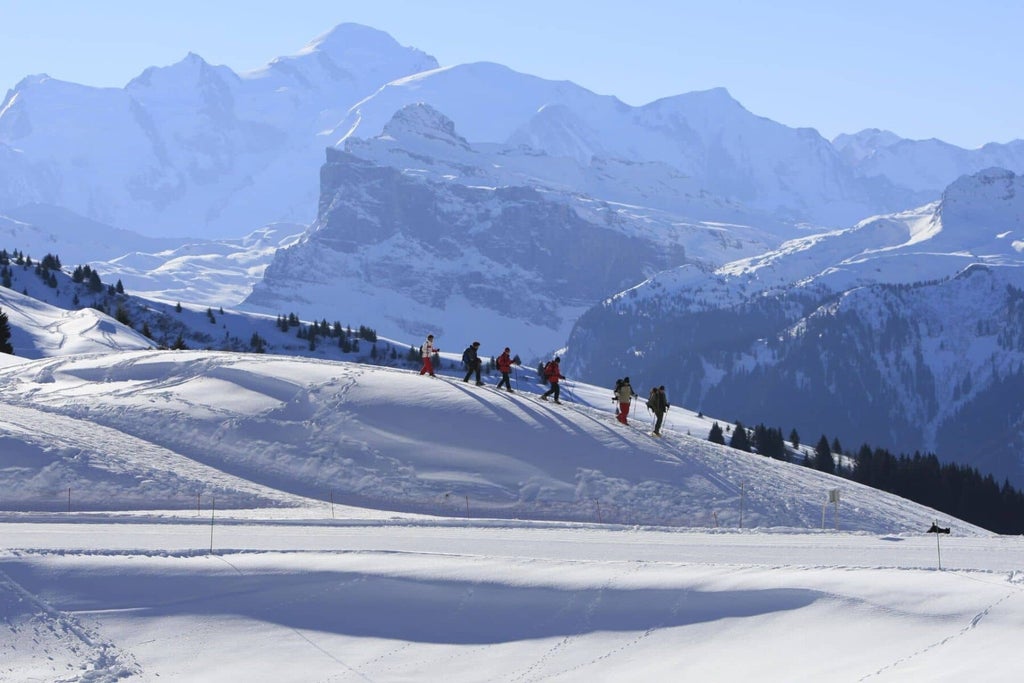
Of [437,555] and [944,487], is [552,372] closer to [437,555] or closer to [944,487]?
[437,555]

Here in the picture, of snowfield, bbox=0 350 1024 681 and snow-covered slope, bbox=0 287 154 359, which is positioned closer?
snowfield, bbox=0 350 1024 681

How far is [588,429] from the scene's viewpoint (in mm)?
51438

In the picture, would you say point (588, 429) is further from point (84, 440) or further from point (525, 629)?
point (525, 629)

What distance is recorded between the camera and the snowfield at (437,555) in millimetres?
28234

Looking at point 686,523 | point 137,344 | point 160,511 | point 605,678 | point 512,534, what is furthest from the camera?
point 137,344

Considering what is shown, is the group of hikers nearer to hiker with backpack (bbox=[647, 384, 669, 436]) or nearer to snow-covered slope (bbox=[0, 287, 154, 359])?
hiker with backpack (bbox=[647, 384, 669, 436])

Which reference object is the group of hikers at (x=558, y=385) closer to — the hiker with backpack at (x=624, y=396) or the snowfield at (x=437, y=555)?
the hiker with backpack at (x=624, y=396)

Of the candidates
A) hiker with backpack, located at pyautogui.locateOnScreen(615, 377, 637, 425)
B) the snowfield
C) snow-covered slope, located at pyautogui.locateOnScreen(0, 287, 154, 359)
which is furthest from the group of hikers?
snow-covered slope, located at pyautogui.locateOnScreen(0, 287, 154, 359)

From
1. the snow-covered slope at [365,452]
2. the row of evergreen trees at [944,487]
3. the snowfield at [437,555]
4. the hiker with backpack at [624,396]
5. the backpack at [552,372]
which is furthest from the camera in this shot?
the row of evergreen trees at [944,487]

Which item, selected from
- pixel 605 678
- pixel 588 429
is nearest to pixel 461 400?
pixel 588 429

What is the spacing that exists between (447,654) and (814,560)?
9503 millimetres

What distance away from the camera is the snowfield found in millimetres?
28234

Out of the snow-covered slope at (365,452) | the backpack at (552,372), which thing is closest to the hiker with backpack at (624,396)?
the snow-covered slope at (365,452)

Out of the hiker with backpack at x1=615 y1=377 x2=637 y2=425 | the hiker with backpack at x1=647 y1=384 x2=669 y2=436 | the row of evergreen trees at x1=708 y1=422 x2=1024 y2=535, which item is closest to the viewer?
the hiker with backpack at x1=647 y1=384 x2=669 y2=436
